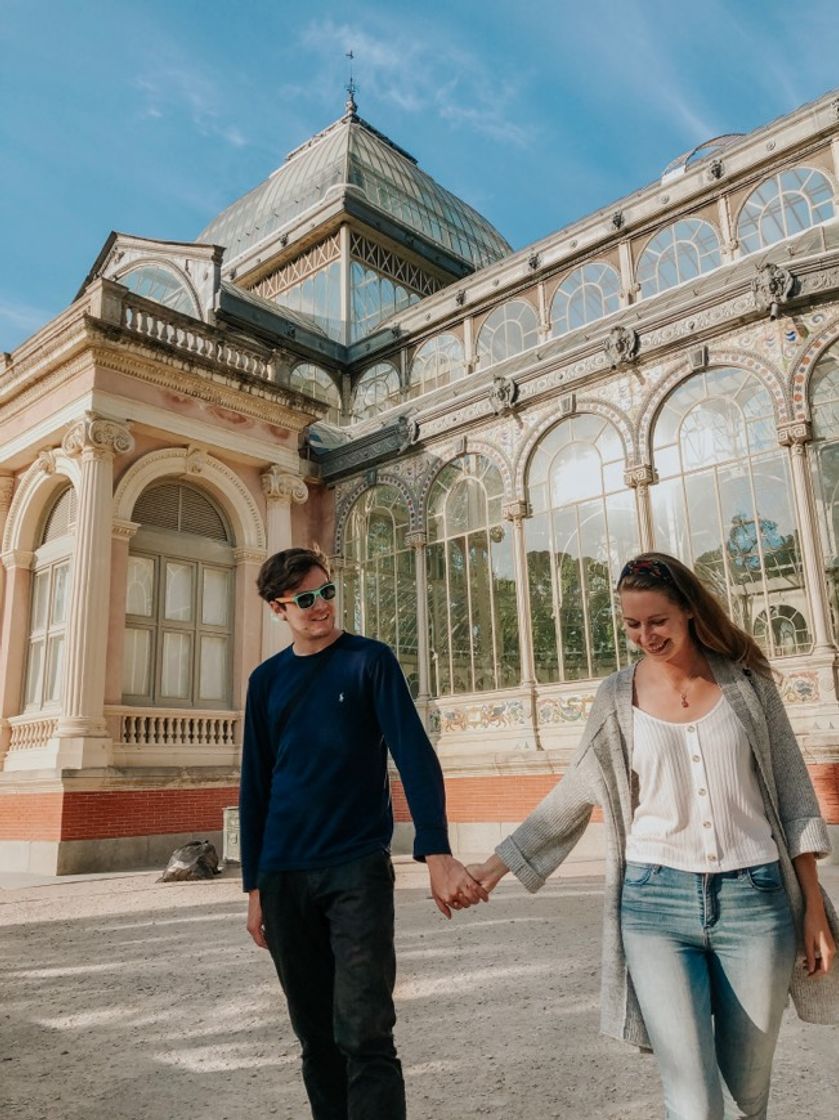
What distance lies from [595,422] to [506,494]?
1.80m

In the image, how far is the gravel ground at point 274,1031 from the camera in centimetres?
317

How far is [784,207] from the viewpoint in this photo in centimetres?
1288

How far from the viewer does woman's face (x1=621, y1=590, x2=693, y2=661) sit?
219cm

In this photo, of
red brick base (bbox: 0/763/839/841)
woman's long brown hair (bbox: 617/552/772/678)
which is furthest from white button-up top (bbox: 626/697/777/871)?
red brick base (bbox: 0/763/839/841)

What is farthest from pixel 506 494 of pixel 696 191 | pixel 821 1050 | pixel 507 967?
pixel 821 1050

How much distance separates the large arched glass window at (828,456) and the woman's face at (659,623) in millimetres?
9070

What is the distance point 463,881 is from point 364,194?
67.9 feet

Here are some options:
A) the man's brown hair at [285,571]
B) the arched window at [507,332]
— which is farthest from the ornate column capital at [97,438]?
the man's brown hair at [285,571]

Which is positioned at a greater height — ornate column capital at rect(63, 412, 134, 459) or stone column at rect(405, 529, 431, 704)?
ornate column capital at rect(63, 412, 134, 459)

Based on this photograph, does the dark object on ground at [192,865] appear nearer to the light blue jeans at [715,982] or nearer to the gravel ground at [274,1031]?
the gravel ground at [274,1031]

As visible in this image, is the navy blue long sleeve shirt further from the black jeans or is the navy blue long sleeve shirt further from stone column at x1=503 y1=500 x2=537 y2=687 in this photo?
stone column at x1=503 y1=500 x2=537 y2=687

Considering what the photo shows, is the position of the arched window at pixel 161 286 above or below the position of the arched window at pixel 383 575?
above

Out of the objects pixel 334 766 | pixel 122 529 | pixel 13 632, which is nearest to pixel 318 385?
pixel 122 529

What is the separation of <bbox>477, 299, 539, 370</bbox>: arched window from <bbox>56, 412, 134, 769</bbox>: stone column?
270 inches
